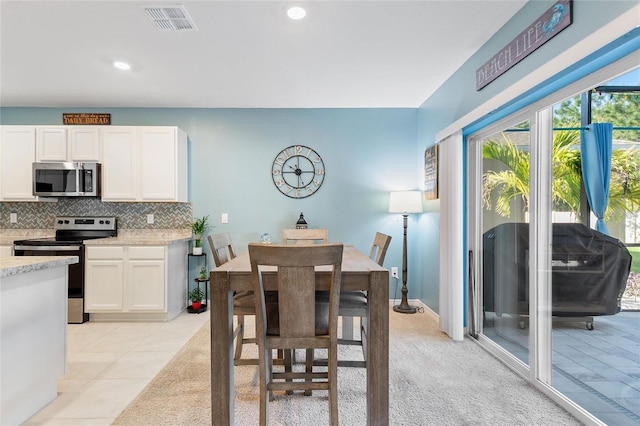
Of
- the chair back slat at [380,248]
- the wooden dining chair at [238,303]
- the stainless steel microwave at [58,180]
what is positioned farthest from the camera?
the stainless steel microwave at [58,180]

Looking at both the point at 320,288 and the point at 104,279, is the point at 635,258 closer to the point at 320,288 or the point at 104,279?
the point at 320,288

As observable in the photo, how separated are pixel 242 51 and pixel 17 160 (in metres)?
3.10

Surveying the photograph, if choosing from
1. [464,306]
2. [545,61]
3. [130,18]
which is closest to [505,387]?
[464,306]

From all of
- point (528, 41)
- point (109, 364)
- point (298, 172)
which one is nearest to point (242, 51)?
point (298, 172)

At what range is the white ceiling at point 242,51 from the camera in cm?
220

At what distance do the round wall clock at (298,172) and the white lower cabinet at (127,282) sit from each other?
1538 millimetres

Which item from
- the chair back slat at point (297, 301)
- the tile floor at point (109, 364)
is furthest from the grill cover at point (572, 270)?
the tile floor at point (109, 364)

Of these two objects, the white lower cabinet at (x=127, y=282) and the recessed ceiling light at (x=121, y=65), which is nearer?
the recessed ceiling light at (x=121, y=65)

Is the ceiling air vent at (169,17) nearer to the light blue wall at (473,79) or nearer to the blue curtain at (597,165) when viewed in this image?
the light blue wall at (473,79)

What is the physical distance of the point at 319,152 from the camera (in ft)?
13.8

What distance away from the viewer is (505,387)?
7.27 ft

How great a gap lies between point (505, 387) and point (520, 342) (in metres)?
0.44

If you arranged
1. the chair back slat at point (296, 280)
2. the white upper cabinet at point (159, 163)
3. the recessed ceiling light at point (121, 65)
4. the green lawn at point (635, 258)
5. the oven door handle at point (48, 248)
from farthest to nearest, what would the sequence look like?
the white upper cabinet at point (159, 163), the oven door handle at point (48, 248), the recessed ceiling light at point (121, 65), the green lawn at point (635, 258), the chair back slat at point (296, 280)

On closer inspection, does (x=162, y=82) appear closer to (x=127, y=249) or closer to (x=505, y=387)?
(x=127, y=249)
